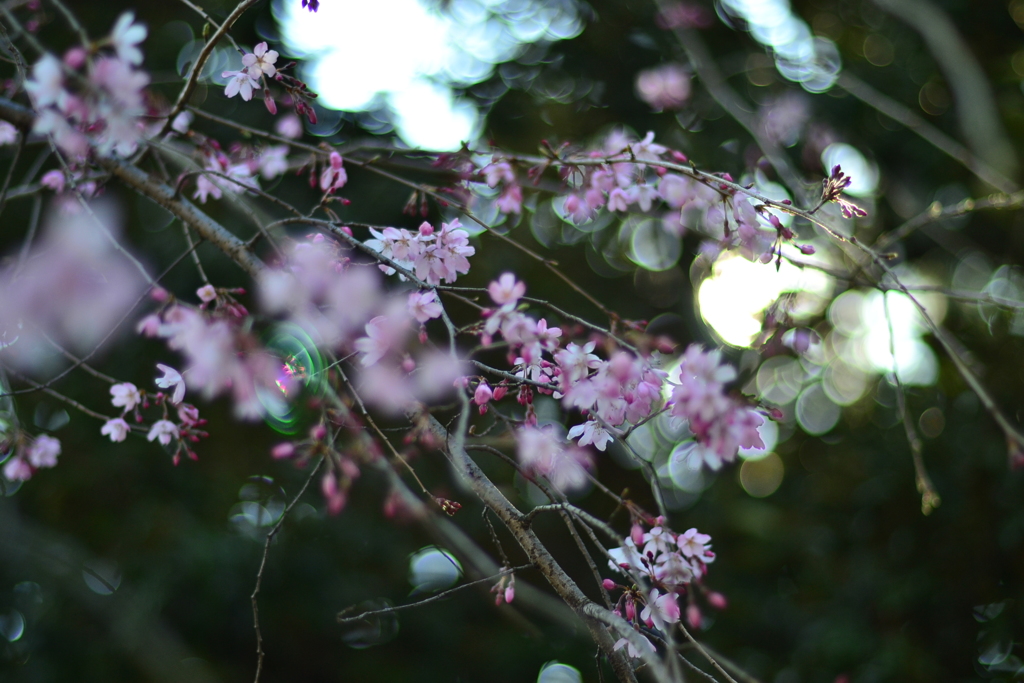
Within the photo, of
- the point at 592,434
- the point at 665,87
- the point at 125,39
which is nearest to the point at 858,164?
the point at 665,87

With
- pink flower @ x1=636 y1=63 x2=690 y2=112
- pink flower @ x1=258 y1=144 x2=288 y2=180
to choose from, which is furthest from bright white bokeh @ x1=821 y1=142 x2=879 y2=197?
pink flower @ x1=258 y1=144 x2=288 y2=180

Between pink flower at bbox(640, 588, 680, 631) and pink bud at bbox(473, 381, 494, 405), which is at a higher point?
pink bud at bbox(473, 381, 494, 405)

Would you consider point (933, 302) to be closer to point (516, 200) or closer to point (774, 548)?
point (774, 548)

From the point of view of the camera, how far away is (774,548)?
3580 mm

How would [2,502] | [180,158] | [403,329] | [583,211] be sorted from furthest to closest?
[2,502]
[583,211]
[180,158]
[403,329]

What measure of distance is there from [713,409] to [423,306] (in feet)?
1.43

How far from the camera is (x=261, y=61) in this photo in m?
1.11

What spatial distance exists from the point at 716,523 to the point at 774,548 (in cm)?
35

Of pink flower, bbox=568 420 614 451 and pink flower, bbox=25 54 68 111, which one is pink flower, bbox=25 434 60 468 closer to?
pink flower, bbox=25 54 68 111

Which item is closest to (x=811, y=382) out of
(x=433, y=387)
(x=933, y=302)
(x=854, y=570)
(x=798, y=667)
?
(x=933, y=302)

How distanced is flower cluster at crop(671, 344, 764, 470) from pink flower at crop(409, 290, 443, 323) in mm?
368

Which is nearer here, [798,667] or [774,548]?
[798,667]

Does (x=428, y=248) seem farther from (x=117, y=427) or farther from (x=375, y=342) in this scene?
(x=117, y=427)

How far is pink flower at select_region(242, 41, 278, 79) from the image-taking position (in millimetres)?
1062
